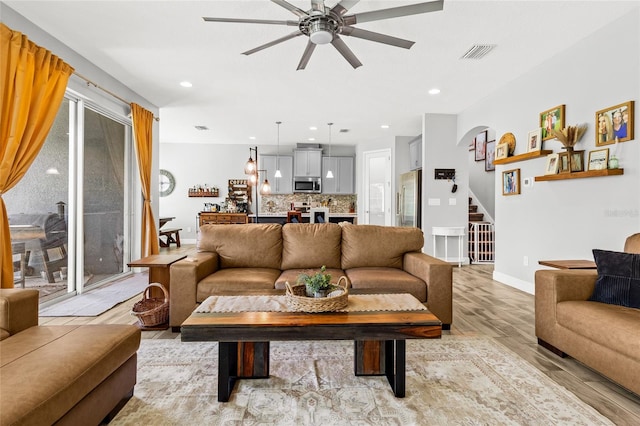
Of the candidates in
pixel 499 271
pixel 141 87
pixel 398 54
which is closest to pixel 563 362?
pixel 499 271

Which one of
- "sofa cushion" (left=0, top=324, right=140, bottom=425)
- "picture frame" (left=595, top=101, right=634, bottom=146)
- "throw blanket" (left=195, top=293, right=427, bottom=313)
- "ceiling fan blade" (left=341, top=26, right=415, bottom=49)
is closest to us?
"sofa cushion" (left=0, top=324, right=140, bottom=425)

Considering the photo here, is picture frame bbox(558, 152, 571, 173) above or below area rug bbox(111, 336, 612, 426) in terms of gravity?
above

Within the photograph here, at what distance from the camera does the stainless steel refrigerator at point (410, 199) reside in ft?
21.5

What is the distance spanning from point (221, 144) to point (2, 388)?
27.9ft

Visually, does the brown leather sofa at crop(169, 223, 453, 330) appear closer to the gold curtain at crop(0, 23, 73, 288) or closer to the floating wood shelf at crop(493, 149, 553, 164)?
the gold curtain at crop(0, 23, 73, 288)

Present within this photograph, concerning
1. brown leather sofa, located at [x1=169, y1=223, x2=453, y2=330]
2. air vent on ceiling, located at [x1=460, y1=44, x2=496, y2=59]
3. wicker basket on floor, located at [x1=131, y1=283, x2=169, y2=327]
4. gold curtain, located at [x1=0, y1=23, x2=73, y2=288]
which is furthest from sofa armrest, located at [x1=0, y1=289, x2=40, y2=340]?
air vent on ceiling, located at [x1=460, y1=44, x2=496, y2=59]

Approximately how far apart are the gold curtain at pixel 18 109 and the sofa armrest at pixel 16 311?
52.9 inches

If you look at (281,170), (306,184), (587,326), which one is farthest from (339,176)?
(587,326)

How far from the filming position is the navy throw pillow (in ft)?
6.59

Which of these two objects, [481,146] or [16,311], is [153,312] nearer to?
[16,311]

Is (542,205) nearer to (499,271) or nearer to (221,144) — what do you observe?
(499,271)

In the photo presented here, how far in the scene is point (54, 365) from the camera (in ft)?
4.10

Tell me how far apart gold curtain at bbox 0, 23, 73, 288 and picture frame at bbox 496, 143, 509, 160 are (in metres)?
5.21

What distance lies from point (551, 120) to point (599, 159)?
0.83m
